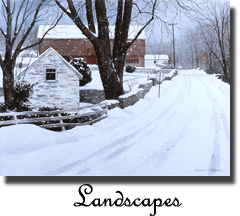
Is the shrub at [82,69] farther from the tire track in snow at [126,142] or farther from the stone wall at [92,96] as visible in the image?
the tire track in snow at [126,142]

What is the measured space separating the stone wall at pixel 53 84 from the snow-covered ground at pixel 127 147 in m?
10.5

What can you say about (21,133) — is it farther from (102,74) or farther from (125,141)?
(102,74)

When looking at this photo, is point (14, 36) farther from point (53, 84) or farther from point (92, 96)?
point (92, 96)

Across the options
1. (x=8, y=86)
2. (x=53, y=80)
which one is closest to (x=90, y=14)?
(x=8, y=86)

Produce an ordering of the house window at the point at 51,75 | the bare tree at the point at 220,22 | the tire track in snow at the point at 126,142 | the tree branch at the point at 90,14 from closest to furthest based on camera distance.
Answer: the tire track in snow at the point at 126,142
the bare tree at the point at 220,22
the tree branch at the point at 90,14
the house window at the point at 51,75

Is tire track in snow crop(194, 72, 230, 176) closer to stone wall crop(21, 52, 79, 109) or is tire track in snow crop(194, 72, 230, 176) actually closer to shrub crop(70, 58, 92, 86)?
stone wall crop(21, 52, 79, 109)

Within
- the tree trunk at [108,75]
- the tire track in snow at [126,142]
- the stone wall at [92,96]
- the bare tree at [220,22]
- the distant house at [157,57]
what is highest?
the distant house at [157,57]

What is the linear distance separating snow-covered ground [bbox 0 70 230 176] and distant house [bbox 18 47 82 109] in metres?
10.6

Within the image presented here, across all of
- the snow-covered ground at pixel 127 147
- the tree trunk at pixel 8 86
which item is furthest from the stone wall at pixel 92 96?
the snow-covered ground at pixel 127 147

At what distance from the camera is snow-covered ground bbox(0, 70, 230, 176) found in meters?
3.01

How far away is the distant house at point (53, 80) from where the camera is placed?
17594mm
